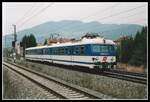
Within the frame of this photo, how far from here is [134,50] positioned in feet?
139

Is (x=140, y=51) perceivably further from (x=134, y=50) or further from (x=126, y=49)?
(x=126, y=49)

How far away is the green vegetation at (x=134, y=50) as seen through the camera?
38150mm

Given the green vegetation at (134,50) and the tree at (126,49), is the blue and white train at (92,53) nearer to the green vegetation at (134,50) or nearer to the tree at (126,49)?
the green vegetation at (134,50)

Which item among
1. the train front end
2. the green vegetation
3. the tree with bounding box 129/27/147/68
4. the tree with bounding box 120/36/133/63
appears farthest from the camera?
the tree with bounding box 120/36/133/63

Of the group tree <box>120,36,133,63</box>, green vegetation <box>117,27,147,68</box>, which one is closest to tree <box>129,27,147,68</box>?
green vegetation <box>117,27,147,68</box>

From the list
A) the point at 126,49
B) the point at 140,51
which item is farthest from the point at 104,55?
the point at 126,49

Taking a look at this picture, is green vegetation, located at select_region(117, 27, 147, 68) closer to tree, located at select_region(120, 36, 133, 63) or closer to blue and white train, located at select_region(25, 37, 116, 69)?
tree, located at select_region(120, 36, 133, 63)

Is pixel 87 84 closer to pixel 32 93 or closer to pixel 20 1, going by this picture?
pixel 32 93

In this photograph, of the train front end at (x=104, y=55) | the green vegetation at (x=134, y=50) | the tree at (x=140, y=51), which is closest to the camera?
the train front end at (x=104, y=55)

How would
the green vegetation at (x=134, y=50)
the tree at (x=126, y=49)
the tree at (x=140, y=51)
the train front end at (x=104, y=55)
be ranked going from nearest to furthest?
the train front end at (x=104, y=55)
the tree at (x=140, y=51)
the green vegetation at (x=134, y=50)
the tree at (x=126, y=49)

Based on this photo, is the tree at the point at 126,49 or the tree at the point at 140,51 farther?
the tree at the point at 126,49

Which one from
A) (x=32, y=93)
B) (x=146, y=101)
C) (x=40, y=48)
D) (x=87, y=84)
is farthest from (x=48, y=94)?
(x=40, y=48)

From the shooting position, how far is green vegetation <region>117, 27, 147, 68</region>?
125 feet

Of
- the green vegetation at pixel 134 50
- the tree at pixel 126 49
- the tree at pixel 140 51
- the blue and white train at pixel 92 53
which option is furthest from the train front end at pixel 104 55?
the tree at pixel 126 49
